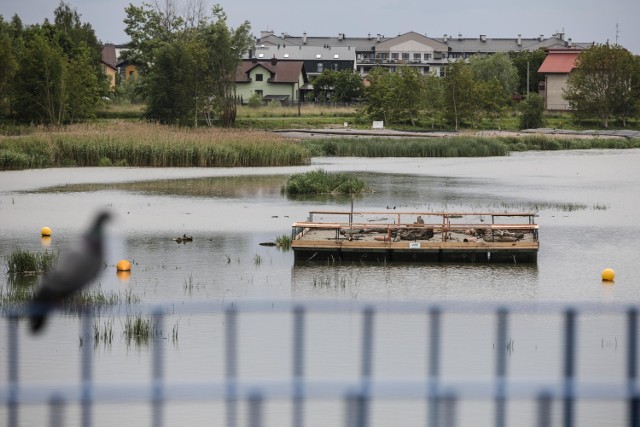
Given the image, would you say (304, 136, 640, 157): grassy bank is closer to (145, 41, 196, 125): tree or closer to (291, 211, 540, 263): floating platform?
(145, 41, 196, 125): tree

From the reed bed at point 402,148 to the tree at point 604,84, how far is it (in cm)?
3567

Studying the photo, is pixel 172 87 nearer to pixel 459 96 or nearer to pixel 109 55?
pixel 459 96

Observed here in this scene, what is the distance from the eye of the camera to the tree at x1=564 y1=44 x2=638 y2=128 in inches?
4222

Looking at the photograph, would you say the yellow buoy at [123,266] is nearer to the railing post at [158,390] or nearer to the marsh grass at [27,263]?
the marsh grass at [27,263]

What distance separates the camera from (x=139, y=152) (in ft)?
197

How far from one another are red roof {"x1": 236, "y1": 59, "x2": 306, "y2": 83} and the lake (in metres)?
85.2

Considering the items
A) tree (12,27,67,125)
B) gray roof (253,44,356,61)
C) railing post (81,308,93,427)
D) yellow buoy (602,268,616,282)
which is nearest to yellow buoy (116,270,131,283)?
railing post (81,308,93,427)

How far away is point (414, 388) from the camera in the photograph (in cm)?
1596

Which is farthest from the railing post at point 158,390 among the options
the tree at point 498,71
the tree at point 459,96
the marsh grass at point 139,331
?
the tree at point 498,71

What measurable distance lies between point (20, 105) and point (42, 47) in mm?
4686

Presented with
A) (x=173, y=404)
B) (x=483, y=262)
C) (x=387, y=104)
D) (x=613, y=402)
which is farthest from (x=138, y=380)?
(x=387, y=104)

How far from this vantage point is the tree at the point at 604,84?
107 meters

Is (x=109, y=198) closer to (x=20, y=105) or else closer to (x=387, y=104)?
(x=20, y=105)

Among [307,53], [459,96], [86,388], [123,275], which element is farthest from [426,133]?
[307,53]
